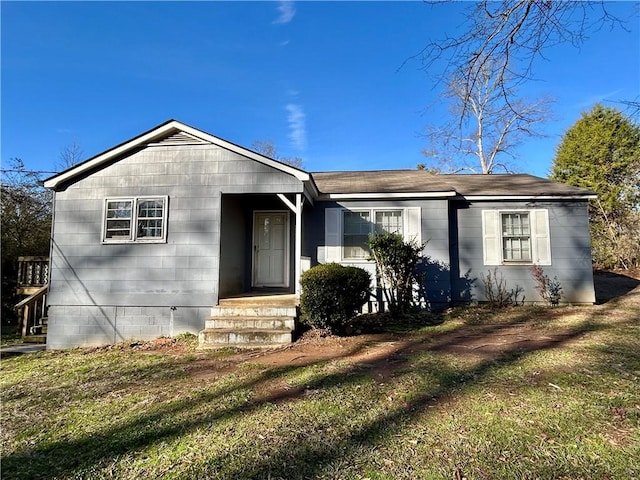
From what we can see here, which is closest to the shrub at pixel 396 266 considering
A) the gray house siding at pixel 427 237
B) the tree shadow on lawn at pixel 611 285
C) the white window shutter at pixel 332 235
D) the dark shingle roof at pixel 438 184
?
the gray house siding at pixel 427 237

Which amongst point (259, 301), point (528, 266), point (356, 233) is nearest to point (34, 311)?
point (259, 301)

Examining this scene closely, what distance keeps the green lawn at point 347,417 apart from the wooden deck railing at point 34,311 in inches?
134

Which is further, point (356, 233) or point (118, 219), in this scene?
point (356, 233)

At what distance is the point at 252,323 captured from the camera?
657cm

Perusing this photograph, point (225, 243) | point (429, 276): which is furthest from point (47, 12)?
point (429, 276)

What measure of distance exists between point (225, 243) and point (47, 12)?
6.55 meters

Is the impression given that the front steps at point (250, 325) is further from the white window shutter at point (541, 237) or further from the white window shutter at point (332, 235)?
the white window shutter at point (541, 237)

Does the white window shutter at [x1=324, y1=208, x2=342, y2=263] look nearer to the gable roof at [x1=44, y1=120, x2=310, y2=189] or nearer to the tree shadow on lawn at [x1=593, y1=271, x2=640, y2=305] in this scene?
the gable roof at [x1=44, y1=120, x2=310, y2=189]

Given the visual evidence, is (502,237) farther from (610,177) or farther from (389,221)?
(610,177)

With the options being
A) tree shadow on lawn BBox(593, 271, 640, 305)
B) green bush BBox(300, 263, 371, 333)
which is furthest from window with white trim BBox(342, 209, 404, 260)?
tree shadow on lawn BBox(593, 271, 640, 305)

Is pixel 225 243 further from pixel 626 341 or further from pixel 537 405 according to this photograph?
pixel 626 341

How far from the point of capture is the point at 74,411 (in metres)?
3.90

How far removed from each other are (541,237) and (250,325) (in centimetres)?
780

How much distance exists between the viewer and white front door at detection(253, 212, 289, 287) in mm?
9594
